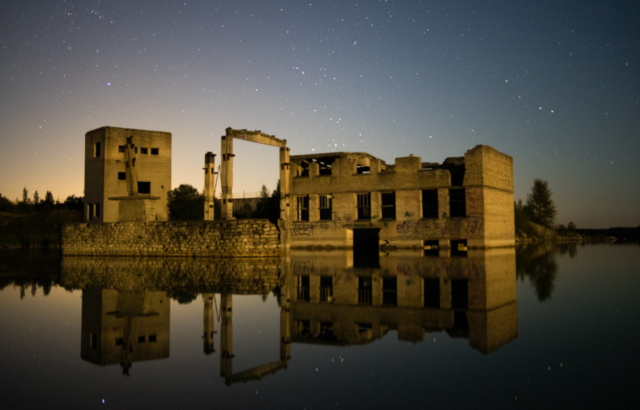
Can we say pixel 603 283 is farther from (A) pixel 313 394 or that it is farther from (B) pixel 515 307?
(A) pixel 313 394

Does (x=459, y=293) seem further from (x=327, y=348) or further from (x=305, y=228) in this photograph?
(x=305, y=228)

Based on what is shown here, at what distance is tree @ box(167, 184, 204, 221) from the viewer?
157ft

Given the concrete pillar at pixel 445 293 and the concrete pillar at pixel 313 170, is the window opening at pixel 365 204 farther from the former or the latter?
the concrete pillar at pixel 445 293

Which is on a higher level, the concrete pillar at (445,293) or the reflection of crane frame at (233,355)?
the concrete pillar at (445,293)

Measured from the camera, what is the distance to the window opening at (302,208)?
36188mm

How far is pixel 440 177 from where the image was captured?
3203 cm

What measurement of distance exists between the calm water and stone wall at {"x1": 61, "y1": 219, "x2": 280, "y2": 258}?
46.5ft

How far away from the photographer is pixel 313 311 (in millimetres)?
8898

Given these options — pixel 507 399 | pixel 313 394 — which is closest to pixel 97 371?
pixel 313 394

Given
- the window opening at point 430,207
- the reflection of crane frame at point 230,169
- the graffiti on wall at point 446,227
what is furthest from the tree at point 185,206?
the graffiti on wall at point 446,227

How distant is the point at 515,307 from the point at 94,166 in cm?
3203

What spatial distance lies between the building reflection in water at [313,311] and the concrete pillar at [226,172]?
1219cm

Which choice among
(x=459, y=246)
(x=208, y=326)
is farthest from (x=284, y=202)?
(x=208, y=326)

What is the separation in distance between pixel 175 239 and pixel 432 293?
20.4 m
